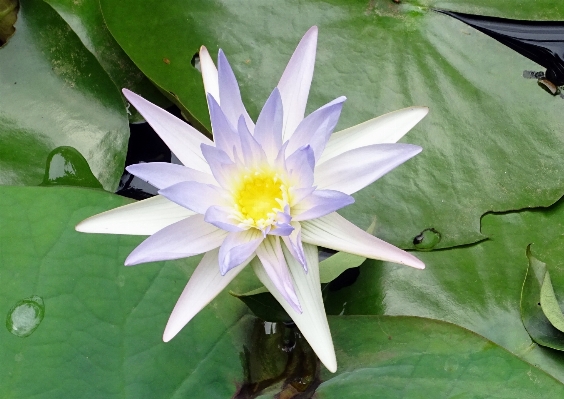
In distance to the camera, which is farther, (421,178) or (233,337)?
(421,178)

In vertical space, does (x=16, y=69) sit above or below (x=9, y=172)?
above

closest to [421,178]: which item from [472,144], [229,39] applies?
[472,144]

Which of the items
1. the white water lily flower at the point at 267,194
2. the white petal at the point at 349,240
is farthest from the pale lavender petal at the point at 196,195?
the white petal at the point at 349,240

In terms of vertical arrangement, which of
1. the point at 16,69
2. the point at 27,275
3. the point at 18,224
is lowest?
the point at 27,275

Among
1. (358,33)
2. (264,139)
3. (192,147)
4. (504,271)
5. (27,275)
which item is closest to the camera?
(264,139)

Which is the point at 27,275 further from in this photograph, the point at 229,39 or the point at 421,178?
the point at 421,178

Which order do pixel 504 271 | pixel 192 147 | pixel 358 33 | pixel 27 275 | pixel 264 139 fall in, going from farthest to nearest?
1. pixel 358 33
2. pixel 504 271
3. pixel 27 275
4. pixel 192 147
5. pixel 264 139

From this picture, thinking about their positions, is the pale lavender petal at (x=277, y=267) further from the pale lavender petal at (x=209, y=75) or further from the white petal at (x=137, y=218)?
the pale lavender petal at (x=209, y=75)

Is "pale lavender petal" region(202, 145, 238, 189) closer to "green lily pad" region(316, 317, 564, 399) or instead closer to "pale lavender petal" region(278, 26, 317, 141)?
"pale lavender petal" region(278, 26, 317, 141)
